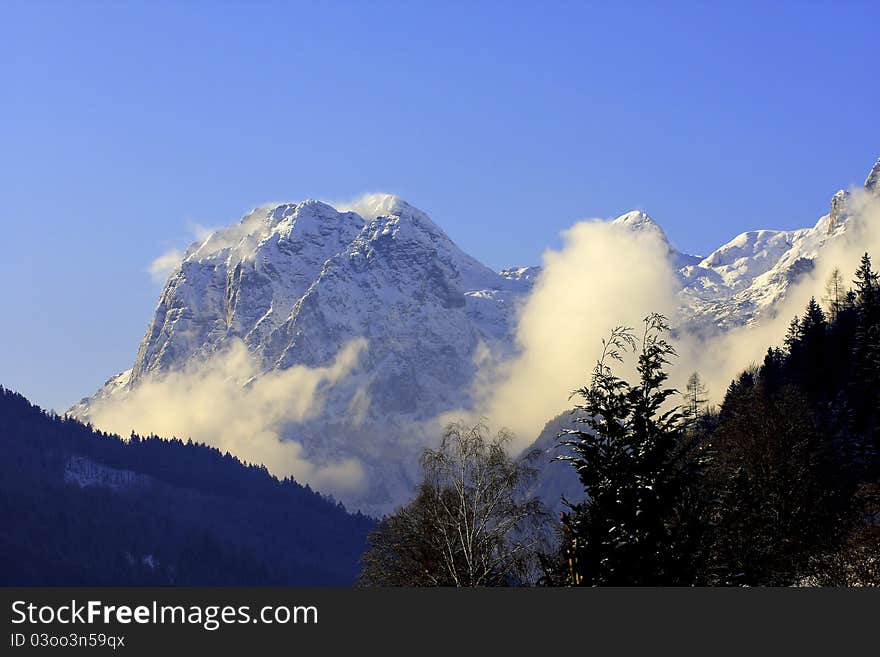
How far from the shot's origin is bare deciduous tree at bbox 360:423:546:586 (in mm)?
60875

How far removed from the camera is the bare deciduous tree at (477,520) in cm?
6088

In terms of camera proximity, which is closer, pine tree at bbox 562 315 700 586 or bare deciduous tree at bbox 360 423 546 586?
pine tree at bbox 562 315 700 586

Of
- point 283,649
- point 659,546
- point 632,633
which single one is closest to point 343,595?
point 283,649

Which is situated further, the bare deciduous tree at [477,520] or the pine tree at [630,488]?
the bare deciduous tree at [477,520]

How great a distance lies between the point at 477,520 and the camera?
6381 centimetres

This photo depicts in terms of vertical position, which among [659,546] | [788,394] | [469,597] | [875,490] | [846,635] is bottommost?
[846,635]

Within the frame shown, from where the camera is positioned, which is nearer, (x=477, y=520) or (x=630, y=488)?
(x=630, y=488)

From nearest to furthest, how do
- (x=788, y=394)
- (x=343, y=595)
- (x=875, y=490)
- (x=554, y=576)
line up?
1. (x=343, y=595)
2. (x=554, y=576)
3. (x=875, y=490)
4. (x=788, y=394)

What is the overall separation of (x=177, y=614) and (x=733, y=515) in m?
35.0

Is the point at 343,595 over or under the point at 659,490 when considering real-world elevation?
under

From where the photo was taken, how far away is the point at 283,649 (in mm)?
33219

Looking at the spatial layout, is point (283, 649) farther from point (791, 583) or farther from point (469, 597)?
point (791, 583)

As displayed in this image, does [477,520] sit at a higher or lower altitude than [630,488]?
higher

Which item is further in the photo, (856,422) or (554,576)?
(856,422)
